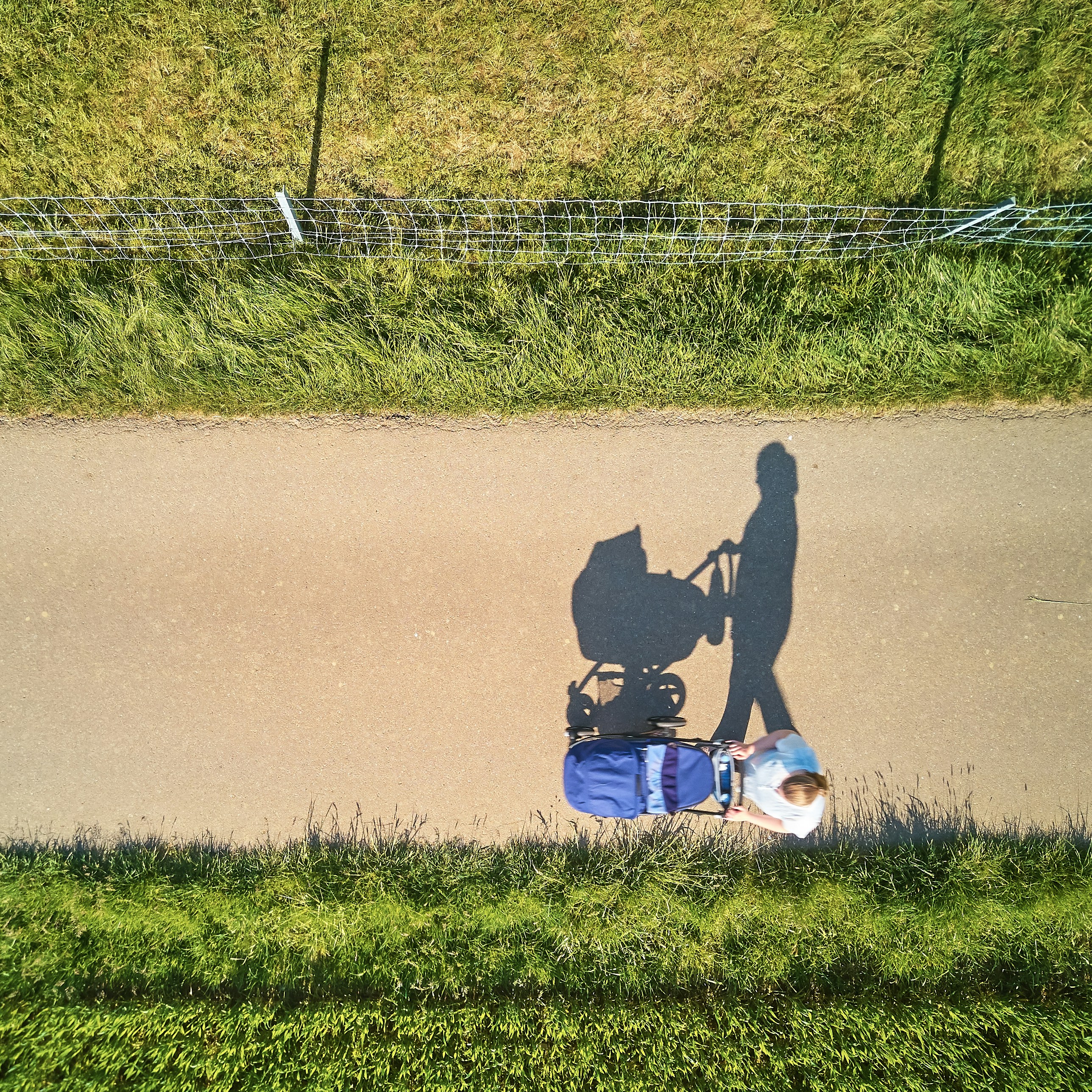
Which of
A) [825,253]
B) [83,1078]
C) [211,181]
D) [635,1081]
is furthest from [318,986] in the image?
[825,253]

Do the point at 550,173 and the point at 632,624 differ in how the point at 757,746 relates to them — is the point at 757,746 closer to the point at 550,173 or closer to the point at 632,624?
the point at 632,624

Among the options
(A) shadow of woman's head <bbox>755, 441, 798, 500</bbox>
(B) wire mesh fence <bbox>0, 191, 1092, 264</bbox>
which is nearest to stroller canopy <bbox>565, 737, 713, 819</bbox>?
(A) shadow of woman's head <bbox>755, 441, 798, 500</bbox>

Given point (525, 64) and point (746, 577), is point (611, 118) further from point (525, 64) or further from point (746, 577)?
point (746, 577)

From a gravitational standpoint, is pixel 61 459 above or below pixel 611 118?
below

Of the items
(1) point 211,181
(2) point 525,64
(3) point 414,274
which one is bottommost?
(3) point 414,274

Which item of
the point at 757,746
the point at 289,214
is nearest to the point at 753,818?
the point at 757,746

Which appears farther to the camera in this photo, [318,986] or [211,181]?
[211,181]

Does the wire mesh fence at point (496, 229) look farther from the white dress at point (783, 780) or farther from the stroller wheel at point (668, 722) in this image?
the white dress at point (783, 780)
